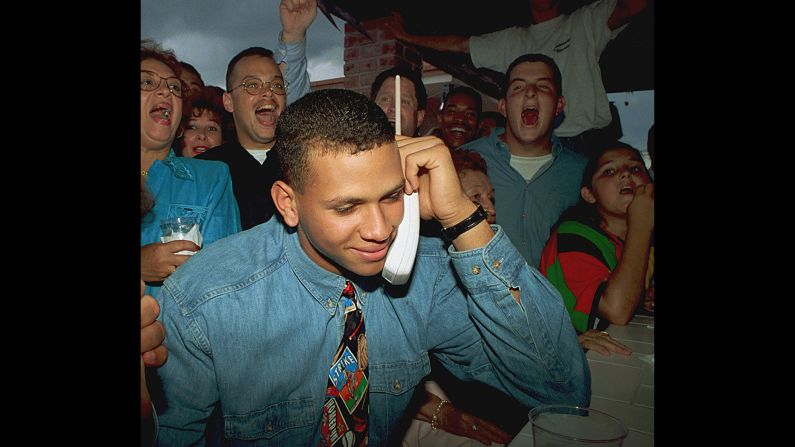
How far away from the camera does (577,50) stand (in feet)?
8.89

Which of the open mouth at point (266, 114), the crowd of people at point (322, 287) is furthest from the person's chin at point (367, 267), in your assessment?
the open mouth at point (266, 114)

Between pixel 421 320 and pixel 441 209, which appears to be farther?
pixel 421 320

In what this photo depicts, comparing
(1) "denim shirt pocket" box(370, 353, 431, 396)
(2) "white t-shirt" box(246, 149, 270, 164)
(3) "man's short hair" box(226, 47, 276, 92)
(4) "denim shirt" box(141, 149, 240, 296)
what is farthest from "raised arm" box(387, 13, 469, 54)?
(1) "denim shirt pocket" box(370, 353, 431, 396)

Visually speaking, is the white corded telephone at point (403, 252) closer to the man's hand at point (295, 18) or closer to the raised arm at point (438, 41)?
the man's hand at point (295, 18)

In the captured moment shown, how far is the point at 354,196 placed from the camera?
116cm

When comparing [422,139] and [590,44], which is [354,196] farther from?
[590,44]

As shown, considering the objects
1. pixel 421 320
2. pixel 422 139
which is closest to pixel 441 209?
pixel 422 139

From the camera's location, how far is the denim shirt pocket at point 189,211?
190cm

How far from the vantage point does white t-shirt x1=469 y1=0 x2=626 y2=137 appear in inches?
105

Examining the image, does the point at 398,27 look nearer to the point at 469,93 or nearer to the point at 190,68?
the point at 469,93

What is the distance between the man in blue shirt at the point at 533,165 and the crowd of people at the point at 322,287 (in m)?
0.41

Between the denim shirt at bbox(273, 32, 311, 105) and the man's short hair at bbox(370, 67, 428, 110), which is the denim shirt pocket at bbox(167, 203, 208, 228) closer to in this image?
the denim shirt at bbox(273, 32, 311, 105)
